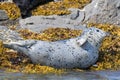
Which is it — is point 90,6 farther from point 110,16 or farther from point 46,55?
point 46,55

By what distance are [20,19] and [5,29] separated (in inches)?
69.9

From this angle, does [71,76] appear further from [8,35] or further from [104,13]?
[104,13]

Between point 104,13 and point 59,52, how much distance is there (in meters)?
3.90

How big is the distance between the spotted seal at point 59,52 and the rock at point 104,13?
3.22 metres

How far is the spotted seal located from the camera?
31.9 feet

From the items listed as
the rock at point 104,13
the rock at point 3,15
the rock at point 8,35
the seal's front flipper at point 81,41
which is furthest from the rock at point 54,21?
the seal's front flipper at point 81,41

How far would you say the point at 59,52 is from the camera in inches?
386

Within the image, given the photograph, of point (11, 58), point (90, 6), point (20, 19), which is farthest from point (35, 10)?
point (11, 58)

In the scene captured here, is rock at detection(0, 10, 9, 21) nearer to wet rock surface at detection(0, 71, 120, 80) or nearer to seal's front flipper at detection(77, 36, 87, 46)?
seal's front flipper at detection(77, 36, 87, 46)

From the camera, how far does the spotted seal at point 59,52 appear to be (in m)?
9.71

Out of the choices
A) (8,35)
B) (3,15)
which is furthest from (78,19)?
(8,35)

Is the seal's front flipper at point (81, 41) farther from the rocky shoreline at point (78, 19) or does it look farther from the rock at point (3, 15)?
the rock at point (3, 15)

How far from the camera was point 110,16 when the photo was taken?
1334 centimetres

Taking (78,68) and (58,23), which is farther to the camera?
(58,23)
